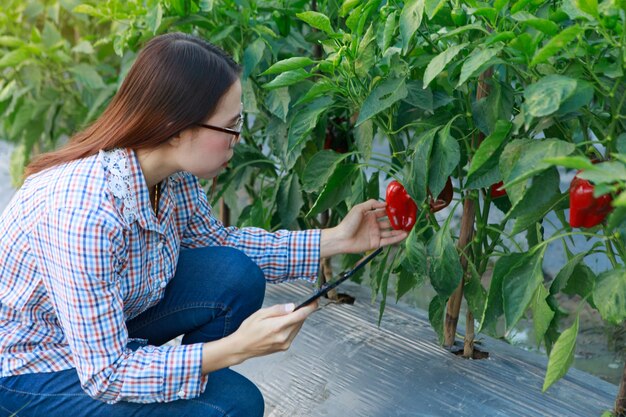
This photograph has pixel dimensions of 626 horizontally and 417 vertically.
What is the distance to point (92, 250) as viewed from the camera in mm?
1422

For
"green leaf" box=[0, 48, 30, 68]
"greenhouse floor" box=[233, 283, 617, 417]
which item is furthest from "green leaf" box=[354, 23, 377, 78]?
"green leaf" box=[0, 48, 30, 68]

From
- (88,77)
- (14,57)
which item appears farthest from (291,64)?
(14,57)

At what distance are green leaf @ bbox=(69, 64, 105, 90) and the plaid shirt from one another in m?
1.40

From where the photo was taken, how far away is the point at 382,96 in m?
1.60

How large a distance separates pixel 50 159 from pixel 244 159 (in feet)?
2.61

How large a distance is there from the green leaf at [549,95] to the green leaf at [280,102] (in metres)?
0.80

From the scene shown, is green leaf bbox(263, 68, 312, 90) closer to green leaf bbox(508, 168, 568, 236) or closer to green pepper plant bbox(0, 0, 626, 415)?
green pepper plant bbox(0, 0, 626, 415)

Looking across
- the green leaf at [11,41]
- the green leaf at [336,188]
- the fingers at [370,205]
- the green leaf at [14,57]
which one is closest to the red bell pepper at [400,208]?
the fingers at [370,205]

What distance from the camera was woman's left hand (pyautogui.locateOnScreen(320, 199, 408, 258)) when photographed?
5.96 ft

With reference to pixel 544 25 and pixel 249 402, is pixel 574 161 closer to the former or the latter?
pixel 544 25

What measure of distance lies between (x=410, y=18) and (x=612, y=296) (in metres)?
0.53

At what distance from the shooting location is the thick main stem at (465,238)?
1706 mm

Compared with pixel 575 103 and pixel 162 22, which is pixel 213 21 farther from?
pixel 575 103

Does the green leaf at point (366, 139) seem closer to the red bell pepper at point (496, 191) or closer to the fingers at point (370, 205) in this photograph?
the fingers at point (370, 205)
